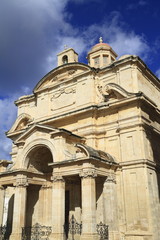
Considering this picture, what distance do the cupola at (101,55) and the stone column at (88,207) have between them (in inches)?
481

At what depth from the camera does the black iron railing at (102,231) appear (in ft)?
46.6

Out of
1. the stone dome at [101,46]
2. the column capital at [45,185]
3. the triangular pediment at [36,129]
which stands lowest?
the column capital at [45,185]

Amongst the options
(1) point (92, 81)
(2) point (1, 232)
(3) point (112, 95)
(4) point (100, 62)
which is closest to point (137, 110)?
(3) point (112, 95)

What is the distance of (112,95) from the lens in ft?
60.2

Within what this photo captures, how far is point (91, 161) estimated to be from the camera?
14.4 m

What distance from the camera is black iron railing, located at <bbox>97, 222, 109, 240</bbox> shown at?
559 inches

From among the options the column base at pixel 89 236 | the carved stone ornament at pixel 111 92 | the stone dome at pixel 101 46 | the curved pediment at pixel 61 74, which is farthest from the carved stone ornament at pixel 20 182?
the stone dome at pixel 101 46

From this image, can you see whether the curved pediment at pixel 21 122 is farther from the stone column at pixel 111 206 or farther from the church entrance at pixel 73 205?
the stone column at pixel 111 206

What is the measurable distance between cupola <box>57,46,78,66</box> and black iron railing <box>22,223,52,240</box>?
13712mm

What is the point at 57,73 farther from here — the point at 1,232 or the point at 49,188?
the point at 1,232

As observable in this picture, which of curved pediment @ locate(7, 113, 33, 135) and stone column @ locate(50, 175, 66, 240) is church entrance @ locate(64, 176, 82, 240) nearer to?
stone column @ locate(50, 175, 66, 240)

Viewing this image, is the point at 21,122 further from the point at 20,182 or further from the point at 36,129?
the point at 20,182

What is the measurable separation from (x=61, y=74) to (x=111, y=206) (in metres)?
11.6

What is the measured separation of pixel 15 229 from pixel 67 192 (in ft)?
14.1
